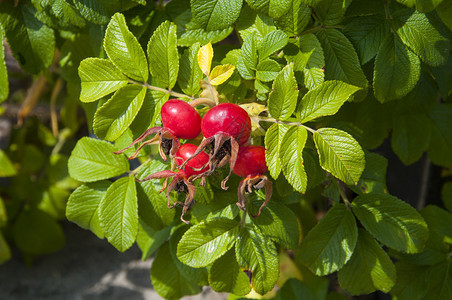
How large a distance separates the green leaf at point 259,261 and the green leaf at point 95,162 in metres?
0.28

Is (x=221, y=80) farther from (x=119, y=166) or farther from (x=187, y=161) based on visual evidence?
(x=119, y=166)

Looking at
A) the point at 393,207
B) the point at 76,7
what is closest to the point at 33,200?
the point at 76,7

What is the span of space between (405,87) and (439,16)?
0.12 meters

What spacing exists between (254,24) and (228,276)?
1.41ft

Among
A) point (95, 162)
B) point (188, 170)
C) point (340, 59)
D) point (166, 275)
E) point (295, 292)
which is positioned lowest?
point (295, 292)

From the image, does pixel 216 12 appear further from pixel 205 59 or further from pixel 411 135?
pixel 411 135

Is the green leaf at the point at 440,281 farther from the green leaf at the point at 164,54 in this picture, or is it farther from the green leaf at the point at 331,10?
the green leaf at the point at 164,54

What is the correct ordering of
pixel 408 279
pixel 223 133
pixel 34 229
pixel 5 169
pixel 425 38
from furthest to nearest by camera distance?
pixel 34 229 < pixel 5 169 < pixel 408 279 < pixel 425 38 < pixel 223 133

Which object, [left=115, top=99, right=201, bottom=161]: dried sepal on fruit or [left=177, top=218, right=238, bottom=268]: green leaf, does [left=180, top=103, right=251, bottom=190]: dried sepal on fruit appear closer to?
[left=115, top=99, right=201, bottom=161]: dried sepal on fruit

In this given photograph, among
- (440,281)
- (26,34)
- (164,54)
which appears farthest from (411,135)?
(26,34)

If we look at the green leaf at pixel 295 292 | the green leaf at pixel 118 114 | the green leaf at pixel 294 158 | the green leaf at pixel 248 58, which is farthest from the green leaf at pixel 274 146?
the green leaf at pixel 295 292

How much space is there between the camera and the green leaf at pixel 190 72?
0.68 metres

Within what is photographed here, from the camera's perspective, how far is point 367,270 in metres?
0.73

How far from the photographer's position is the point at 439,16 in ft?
2.14
